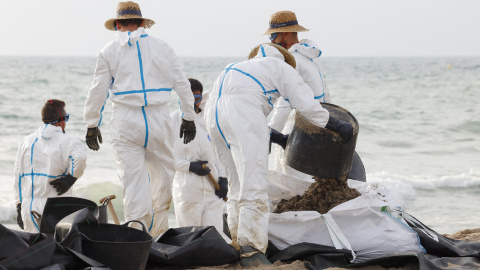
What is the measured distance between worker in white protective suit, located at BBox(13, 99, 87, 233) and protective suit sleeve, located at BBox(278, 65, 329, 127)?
6.64 ft

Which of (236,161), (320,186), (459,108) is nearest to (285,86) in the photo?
(236,161)

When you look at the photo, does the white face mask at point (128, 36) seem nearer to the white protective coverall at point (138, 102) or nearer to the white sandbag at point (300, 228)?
the white protective coverall at point (138, 102)

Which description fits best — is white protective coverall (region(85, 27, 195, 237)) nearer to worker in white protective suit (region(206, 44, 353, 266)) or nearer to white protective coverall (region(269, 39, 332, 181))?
worker in white protective suit (region(206, 44, 353, 266))

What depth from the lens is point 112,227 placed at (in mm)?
4207

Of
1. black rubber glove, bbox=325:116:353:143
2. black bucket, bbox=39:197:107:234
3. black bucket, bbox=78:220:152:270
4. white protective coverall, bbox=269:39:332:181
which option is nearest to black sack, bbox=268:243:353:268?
black rubber glove, bbox=325:116:353:143

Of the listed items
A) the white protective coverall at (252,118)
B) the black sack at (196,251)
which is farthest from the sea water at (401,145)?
the black sack at (196,251)

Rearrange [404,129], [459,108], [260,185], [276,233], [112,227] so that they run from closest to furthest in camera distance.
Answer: [112,227] → [260,185] → [276,233] → [404,129] → [459,108]

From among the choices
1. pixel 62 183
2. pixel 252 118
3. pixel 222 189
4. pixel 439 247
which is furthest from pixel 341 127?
pixel 62 183

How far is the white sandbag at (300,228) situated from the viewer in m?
4.98

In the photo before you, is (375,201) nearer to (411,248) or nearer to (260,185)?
(411,248)

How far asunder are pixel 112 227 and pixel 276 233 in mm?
1359

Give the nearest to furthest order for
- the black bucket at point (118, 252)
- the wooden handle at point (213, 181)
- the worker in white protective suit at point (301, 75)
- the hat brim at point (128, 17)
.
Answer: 1. the black bucket at point (118, 252)
2. the hat brim at point (128, 17)
3. the worker in white protective suit at point (301, 75)
4. the wooden handle at point (213, 181)

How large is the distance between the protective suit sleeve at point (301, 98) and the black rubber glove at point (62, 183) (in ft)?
7.11

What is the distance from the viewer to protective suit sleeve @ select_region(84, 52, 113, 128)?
545 cm
